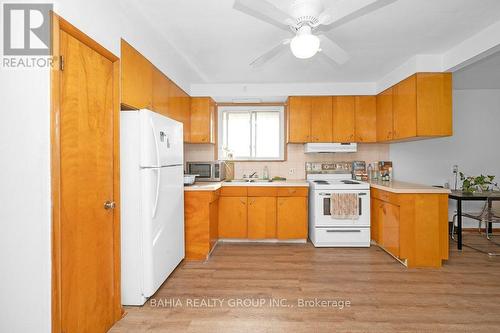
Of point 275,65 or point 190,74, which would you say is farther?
point 190,74

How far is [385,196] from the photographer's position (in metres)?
3.50

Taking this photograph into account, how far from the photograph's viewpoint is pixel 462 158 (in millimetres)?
4629

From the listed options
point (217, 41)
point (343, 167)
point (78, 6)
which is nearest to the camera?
point (78, 6)

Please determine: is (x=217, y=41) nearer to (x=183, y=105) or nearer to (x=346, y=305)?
(x=183, y=105)

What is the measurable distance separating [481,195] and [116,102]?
14.8ft

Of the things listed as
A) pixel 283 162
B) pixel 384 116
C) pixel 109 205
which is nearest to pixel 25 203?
pixel 109 205

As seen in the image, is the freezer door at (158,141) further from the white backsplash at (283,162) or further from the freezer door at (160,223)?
the white backsplash at (283,162)

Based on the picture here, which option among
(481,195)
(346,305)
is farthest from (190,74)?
(481,195)

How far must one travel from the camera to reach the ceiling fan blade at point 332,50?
2.18 m

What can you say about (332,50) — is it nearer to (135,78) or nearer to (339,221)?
(135,78)

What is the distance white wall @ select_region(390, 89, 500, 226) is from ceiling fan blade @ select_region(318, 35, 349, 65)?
8.98 ft

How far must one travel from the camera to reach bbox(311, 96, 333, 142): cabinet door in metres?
4.27

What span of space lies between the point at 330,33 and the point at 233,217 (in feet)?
8.56

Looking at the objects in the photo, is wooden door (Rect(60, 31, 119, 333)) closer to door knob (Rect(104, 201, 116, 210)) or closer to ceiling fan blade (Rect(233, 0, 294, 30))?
door knob (Rect(104, 201, 116, 210))
